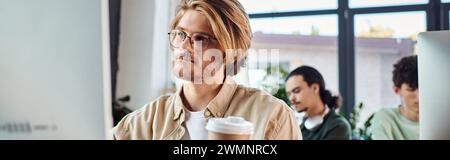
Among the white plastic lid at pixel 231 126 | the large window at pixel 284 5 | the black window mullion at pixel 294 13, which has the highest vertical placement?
the large window at pixel 284 5

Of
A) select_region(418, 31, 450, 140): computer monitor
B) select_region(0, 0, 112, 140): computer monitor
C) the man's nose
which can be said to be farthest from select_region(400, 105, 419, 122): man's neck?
select_region(0, 0, 112, 140): computer monitor

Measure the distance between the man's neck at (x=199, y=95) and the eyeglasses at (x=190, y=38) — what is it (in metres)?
0.09

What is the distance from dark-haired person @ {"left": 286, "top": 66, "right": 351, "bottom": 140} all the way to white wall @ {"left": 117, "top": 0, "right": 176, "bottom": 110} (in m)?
0.36

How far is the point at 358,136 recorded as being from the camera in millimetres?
1278

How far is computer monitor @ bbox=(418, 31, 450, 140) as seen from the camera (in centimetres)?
80

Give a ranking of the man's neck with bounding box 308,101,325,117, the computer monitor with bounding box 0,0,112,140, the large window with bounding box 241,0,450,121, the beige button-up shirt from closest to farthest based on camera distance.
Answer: the computer monitor with bounding box 0,0,112,140, the beige button-up shirt, the large window with bounding box 241,0,450,121, the man's neck with bounding box 308,101,325,117

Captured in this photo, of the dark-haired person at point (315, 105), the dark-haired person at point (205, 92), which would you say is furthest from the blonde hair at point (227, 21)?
the dark-haired person at point (315, 105)

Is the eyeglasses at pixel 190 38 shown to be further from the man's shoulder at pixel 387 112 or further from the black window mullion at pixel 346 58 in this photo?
the man's shoulder at pixel 387 112

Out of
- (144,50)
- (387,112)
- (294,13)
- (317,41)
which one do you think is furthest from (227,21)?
(387,112)

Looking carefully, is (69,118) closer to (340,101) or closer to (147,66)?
(147,66)

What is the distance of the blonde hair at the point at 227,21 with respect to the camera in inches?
36.3

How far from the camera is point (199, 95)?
944 mm

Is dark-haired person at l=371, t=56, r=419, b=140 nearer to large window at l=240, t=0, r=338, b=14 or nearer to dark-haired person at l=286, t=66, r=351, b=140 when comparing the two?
dark-haired person at l=286, t=66, r=351, b=140

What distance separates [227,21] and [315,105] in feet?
1.64
